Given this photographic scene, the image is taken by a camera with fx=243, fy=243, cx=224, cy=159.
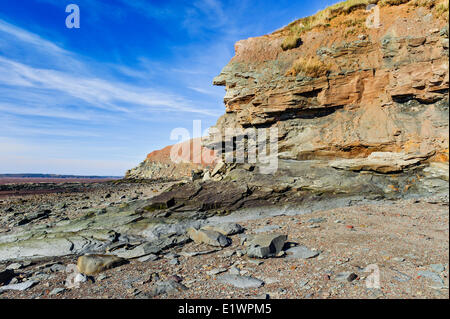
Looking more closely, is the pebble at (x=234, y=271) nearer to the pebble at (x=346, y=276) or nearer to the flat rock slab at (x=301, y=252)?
the flat rock slab at (x=301, y=252)

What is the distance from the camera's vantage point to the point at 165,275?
234 inches

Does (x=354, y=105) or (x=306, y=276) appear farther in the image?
(x=354, y=105)

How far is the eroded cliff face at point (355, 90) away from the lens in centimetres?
934

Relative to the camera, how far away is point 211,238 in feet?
25.6

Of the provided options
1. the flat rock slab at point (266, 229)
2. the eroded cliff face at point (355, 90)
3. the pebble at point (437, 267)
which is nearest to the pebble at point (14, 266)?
the flat rock slab at point (266, 229)

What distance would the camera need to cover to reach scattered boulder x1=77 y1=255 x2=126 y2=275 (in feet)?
21.0

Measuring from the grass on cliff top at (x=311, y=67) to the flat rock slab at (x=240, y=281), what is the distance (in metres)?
10.4

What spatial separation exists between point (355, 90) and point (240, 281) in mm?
10315

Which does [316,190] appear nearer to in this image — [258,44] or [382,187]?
[382,187]

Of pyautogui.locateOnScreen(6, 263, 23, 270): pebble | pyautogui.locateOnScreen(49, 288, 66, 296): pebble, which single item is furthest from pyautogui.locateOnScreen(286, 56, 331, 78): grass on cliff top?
pyautogui.locateOnScreen(6, 263, 23, 270): pebble

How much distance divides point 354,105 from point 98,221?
1333 cm

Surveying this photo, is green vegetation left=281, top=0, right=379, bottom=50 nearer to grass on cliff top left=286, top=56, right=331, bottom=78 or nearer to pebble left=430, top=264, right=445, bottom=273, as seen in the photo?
grass on cliff top left=286, top=56, right=331, bottom=78

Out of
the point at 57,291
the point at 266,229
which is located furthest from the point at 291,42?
the point at 57,291
